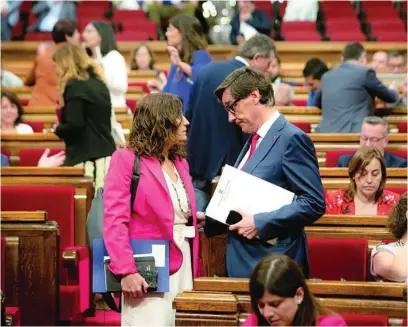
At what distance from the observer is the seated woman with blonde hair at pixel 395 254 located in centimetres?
313

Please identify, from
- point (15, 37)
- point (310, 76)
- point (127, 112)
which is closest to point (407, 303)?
point (127, 112)

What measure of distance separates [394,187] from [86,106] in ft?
5.29

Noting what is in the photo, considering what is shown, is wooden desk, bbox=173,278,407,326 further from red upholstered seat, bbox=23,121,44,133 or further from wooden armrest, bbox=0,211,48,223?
red upholstered seat, bbox=23,121,44,133

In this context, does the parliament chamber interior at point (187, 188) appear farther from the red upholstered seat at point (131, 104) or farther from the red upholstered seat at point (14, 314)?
the red upholstered seat at point (131, 104)

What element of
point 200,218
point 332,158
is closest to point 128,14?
Answer: point 332,158

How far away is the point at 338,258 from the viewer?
370cm

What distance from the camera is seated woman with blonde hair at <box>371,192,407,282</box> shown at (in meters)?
3.13

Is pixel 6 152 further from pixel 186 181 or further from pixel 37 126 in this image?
pixel 186 181

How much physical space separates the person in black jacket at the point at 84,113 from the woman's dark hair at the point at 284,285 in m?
2.48

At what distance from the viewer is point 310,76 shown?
724 centimetres

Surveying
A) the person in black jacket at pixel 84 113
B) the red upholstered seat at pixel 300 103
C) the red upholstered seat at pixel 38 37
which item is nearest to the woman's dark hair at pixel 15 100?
the person in black jacket at pixel 84 113

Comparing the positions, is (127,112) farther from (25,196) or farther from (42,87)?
(25,196)

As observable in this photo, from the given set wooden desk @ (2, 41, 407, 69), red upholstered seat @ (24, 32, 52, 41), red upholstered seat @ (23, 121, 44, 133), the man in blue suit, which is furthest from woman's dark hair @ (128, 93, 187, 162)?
red upholstered seat @ (24, 32, 52, 41)

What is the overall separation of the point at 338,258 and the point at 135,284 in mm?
936
